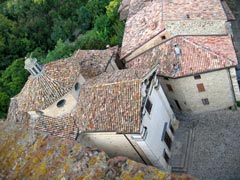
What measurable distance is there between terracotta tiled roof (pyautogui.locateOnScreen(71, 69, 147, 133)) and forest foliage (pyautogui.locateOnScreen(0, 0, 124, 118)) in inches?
1192

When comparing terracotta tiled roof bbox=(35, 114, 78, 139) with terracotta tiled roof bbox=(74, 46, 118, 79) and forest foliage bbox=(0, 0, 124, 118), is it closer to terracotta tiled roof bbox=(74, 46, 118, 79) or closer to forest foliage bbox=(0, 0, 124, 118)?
terracotta tiled roof bbox=(74, 46, 118, 79)

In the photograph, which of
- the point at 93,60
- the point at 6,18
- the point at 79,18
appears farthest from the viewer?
the point at 6,18

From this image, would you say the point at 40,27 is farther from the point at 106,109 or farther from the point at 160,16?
the point at 106,109

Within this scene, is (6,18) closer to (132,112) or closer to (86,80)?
(86,80)

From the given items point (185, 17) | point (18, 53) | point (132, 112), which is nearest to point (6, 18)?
point (18, 53)

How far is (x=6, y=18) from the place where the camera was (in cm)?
7338

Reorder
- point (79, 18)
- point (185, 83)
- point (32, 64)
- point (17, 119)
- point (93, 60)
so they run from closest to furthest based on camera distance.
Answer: point (32, 64) → point (17, 119) → point (185, 83) → point (93, 60) → point (79, 18)

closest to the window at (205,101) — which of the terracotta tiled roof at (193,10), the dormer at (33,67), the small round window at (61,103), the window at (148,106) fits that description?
the window at (148,106)

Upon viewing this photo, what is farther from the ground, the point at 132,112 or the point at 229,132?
the point at 132,112

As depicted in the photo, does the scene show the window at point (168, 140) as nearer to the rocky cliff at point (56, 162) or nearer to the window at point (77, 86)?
the window at point (77, 86)

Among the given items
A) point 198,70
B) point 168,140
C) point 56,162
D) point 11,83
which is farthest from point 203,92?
point 11,83

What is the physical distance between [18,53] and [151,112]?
5074 centimetres

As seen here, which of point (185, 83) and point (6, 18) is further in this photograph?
point (6, 18)

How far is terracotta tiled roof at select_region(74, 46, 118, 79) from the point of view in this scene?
3161cm
